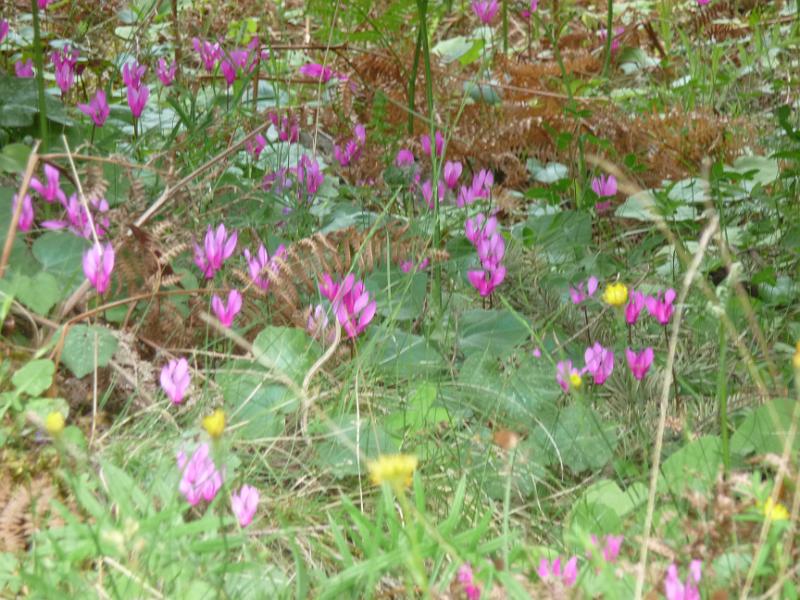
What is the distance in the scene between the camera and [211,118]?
3.21 m

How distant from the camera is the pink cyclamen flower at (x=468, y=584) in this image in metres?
1.28

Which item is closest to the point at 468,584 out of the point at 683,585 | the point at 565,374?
the point at 683,585

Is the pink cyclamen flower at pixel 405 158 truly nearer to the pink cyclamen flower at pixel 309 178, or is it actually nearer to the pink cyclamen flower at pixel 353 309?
the pink cyclamen flower at pixel 309 178

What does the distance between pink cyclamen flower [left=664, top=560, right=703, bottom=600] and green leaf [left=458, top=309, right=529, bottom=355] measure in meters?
1.03

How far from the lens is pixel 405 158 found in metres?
3.12

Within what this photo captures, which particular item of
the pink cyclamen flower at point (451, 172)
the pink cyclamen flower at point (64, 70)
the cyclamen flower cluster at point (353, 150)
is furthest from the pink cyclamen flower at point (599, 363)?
the pink cyclamen flower at point (64, 70)

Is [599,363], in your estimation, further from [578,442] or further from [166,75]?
[166,75]

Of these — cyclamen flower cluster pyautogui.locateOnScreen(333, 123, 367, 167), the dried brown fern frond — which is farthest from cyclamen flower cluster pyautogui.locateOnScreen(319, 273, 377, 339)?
cyclamen flower cluster pyautogui.locateOnScreen(333, 123, 367, 167)

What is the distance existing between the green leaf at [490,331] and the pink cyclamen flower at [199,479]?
0.86 metres

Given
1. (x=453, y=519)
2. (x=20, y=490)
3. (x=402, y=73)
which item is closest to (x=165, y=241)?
(x=20, y=490)

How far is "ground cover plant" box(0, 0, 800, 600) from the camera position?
138 centimetres

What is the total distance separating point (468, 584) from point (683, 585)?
0.23m

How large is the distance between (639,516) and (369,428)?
511mm

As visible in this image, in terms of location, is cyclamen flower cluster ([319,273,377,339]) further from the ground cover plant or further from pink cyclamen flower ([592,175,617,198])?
pink cyclamen flower ([592,175,617,198])
